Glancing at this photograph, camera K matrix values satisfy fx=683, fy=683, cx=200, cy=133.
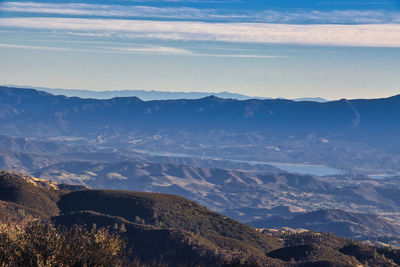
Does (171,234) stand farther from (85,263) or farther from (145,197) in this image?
(85,263)

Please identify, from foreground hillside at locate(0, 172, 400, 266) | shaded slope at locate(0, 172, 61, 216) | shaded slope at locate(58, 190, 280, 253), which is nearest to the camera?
foreground hillside at locate(0, 172, 400, 266)

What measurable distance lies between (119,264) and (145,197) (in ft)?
277

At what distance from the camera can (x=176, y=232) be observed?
307ft

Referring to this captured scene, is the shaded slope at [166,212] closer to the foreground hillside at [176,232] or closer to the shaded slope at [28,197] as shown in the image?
the foreground hillside at [176,232]

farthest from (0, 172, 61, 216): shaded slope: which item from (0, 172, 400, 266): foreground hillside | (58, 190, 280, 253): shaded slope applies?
(58, 190, 280, 253): shaded slope

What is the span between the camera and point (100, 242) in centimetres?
4475

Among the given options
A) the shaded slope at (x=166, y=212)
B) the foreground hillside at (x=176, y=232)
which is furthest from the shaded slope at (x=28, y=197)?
the shaded slope at (x=166, y=212)

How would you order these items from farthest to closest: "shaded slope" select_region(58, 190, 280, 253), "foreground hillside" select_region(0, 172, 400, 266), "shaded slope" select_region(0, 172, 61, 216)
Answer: "shaded slope" select_region(0, 172, 61, 216)
"shaded slope" select_region(58, 190, 280, 253)
"foreground hillside" select_region(0, 172, 400, 266)

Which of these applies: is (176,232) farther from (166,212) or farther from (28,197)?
(28,197)

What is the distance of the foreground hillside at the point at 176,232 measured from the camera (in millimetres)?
85062

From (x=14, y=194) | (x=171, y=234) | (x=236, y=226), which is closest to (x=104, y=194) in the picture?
(x=14, y=194)

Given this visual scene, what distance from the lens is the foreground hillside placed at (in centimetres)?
8506

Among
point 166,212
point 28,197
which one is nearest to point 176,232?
point 166,212

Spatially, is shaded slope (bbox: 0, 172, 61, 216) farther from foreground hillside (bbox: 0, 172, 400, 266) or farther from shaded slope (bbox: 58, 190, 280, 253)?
shaded slope (bbox: 58, 190, 280, 253)
